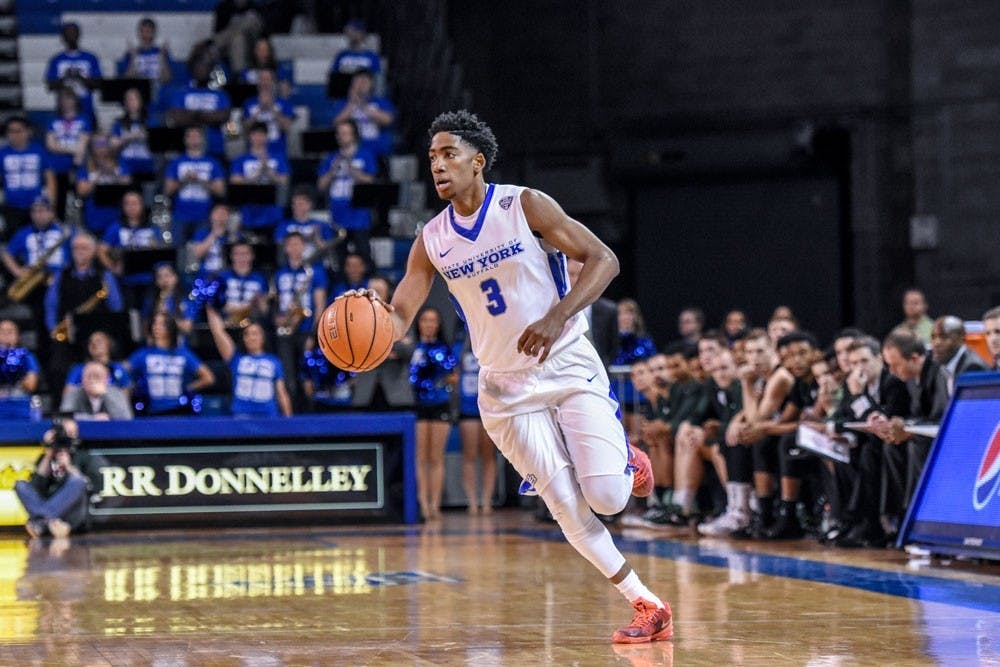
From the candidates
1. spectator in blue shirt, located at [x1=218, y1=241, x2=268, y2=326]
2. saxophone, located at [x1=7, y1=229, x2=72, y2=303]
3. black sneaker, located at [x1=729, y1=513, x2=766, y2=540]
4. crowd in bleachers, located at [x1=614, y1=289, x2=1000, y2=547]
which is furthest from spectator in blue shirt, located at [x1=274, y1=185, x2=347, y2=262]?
black sneaker, located at [x1=729, y1=513, x2=766, y2=540]

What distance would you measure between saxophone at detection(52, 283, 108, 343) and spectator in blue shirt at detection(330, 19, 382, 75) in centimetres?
471

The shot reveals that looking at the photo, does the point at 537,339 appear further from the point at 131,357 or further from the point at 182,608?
the point at 131,357

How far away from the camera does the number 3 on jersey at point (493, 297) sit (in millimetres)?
6277

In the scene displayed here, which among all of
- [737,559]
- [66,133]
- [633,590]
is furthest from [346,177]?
[633,590]

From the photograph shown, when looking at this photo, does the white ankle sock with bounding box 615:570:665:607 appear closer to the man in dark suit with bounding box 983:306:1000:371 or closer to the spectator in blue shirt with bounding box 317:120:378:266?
the man in dark suit with bounding box 983:306:1000:371

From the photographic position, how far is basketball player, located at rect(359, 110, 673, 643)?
624cm

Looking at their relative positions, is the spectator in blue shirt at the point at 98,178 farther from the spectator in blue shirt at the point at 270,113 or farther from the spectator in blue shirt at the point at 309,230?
the spectator in blue shirt at the point at 309,230

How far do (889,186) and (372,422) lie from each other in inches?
307

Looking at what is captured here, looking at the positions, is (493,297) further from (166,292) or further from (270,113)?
(270,113)

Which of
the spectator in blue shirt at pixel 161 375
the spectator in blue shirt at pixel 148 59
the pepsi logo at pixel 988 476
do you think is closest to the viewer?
the pepsi logo at pixel 988 476

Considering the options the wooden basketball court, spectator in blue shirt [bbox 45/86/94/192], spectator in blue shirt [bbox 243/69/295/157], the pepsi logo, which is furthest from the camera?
spectator in blue shirt [bbox 243/69/295/157]

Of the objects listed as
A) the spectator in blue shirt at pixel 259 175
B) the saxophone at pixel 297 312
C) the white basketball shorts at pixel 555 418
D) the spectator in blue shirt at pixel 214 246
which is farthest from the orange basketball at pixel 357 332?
the spectator in blue shirt at pixel 259 175

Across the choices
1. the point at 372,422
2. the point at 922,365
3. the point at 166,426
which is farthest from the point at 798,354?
the point at 166,426

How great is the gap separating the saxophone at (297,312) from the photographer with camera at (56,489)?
2.49m
